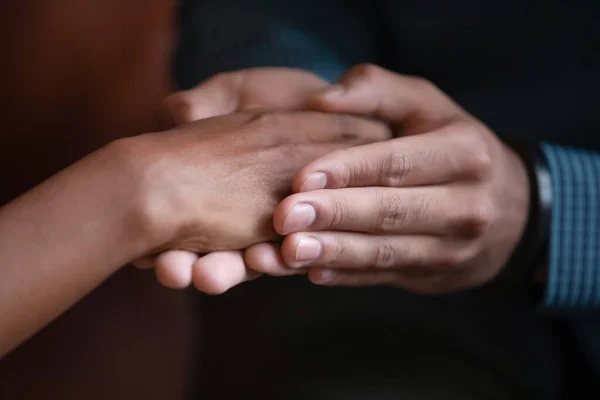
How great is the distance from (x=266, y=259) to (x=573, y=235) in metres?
0.32

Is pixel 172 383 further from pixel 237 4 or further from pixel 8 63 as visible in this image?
pixel 8 63

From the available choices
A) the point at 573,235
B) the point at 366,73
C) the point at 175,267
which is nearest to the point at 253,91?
the point at 366,73

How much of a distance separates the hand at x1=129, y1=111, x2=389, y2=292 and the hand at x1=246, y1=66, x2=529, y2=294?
0.11 feet

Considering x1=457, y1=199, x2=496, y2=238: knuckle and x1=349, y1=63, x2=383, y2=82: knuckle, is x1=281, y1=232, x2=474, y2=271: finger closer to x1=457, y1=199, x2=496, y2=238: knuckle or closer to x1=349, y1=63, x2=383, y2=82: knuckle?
x1=457, y1=199, x2=496, y2=238: knuckle

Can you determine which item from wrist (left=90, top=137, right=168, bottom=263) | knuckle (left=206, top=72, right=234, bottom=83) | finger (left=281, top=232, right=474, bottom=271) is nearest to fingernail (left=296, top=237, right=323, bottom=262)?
finger (left=281, top=232, right=474, bottom=271)

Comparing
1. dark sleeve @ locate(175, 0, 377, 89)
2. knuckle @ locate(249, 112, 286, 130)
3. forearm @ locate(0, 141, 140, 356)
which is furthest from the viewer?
dark sleeve @ locate(175, 0, 377, 89)

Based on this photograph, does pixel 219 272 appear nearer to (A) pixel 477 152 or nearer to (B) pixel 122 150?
(B) pixel 122 150

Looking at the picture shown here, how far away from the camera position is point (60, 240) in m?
0.41

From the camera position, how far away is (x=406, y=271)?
0.56 m

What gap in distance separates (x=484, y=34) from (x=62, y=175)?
499mm

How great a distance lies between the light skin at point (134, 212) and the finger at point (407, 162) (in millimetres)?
45

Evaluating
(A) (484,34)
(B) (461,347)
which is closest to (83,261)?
(B) (461,347)

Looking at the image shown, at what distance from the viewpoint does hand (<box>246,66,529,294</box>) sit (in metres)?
0.46

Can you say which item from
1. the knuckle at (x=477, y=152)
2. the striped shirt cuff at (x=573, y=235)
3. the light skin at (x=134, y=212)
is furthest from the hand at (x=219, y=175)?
the striped shirt cuff at (x=573, y=235)
